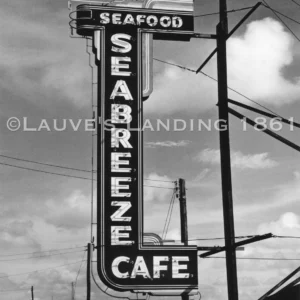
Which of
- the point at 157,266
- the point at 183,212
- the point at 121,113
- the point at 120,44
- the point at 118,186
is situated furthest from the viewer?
the point at 183,212

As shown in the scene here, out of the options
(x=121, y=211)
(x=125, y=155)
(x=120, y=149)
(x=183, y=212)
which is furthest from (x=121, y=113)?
(x=183, y=212)

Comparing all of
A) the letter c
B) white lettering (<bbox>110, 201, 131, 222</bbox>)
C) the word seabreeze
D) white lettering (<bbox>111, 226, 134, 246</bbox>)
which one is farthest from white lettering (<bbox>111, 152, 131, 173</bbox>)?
the word seabreeze

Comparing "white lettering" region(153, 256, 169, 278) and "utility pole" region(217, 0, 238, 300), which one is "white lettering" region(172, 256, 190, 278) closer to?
"white lettering" region(153, 256, 169, 278)

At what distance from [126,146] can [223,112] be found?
4.37 metres

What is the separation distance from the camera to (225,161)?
19781mm

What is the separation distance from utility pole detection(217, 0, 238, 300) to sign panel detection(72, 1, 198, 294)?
3.32 m

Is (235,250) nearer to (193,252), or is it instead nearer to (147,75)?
(193,252)

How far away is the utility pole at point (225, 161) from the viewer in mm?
18891

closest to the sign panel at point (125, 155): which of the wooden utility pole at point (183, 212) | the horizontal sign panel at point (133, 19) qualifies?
the horizontal sign panel at point (133, 19)

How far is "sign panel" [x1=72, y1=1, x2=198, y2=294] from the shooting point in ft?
73.2

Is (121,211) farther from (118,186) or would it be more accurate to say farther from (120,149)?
(120,149)

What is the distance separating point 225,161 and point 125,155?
4.55 metres

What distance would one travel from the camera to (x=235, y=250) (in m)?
19.0

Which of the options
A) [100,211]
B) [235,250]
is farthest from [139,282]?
[235,250]
